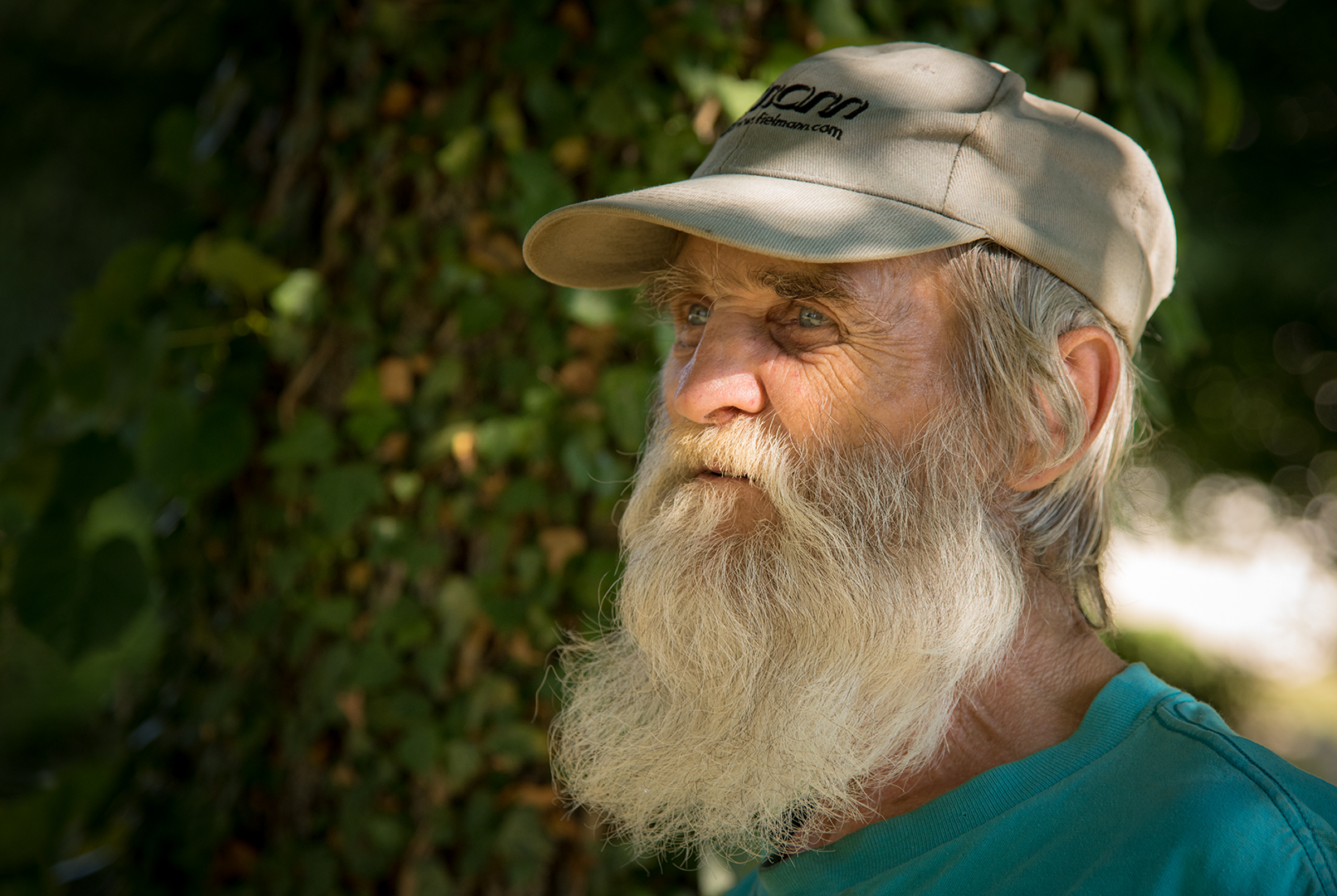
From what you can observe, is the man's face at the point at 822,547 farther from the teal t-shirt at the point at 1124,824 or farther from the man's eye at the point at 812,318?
the teal t-shirt at the point at 1124,824

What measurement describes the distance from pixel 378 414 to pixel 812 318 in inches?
47.3

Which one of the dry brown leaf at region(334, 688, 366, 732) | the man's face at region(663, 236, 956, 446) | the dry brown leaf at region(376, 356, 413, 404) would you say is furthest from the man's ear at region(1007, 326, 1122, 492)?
the dry brown leaf at region(334, 688, 366, 732)

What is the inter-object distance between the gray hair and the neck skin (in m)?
0.09

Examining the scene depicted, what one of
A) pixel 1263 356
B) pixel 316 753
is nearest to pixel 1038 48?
pixel 316 753

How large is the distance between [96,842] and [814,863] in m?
2.19

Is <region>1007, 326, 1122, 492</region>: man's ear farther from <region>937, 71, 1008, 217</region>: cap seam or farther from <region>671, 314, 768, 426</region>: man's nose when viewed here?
<region>671, 314, 768, 426</region>: man's nose

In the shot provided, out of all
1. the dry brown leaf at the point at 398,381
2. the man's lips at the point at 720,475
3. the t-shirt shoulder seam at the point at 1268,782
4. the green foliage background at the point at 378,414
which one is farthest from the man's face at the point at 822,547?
the dry brown leaf at the point at 398,381

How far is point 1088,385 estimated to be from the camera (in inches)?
49.6

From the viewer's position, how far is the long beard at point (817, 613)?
47.8 inches

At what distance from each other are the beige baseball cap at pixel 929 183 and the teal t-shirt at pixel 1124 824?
55 cm

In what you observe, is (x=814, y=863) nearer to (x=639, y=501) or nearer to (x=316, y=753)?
(x=639, y=501)

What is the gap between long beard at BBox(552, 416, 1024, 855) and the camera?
1.21m

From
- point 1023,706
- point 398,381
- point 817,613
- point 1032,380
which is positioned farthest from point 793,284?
point 398,381

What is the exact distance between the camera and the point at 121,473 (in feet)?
7.19
